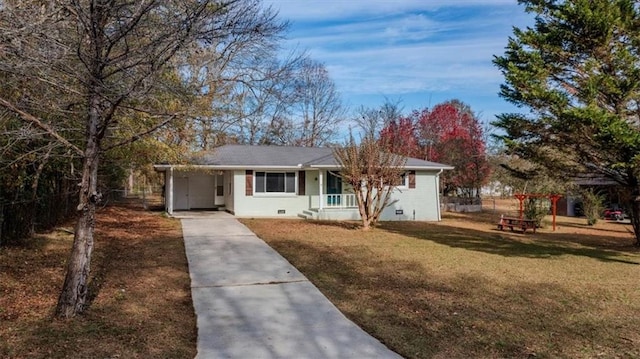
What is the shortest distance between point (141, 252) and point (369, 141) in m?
7.74

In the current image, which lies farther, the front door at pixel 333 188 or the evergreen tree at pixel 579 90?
the front door at pixel 333 188

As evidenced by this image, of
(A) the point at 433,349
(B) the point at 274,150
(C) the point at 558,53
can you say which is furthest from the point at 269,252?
(B) the point at 274,150

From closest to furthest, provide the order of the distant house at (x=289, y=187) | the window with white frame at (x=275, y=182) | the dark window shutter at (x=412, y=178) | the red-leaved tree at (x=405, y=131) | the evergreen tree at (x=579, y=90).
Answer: the evergreen tree at (x=579, y=90)
the distant house at (x=289, y=187)
the window with white frame at (x=275, y=182)
the dark window shutter at (x=412, y=178)
the red-leaved tree at (x=405, y=131)

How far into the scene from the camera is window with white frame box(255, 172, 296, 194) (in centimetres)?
1938

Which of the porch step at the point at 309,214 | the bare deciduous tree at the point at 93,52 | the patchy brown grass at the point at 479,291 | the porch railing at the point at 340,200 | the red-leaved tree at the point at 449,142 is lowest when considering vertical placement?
the patchy brown grass at the point at 479,291

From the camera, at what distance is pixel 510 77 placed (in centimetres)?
1005

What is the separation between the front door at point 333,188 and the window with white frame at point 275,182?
1563mm

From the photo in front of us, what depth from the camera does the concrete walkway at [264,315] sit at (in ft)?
14.1

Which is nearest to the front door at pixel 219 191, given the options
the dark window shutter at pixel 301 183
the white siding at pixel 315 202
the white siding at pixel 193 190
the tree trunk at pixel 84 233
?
the white siding at pixel 193 190

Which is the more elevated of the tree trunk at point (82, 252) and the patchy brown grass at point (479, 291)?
the tree trunk at point (82, 252)

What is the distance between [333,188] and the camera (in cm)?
2044

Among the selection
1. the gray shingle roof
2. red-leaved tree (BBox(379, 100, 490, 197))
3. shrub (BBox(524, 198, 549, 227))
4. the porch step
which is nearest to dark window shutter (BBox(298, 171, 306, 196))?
the gray shingle roof

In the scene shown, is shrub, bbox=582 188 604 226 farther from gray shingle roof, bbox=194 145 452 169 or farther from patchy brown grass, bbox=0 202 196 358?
patchy brown grass, bbox=0 202 196 358

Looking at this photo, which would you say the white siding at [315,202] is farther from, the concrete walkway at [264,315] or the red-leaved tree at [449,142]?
the concrete walkway at [264,315]
